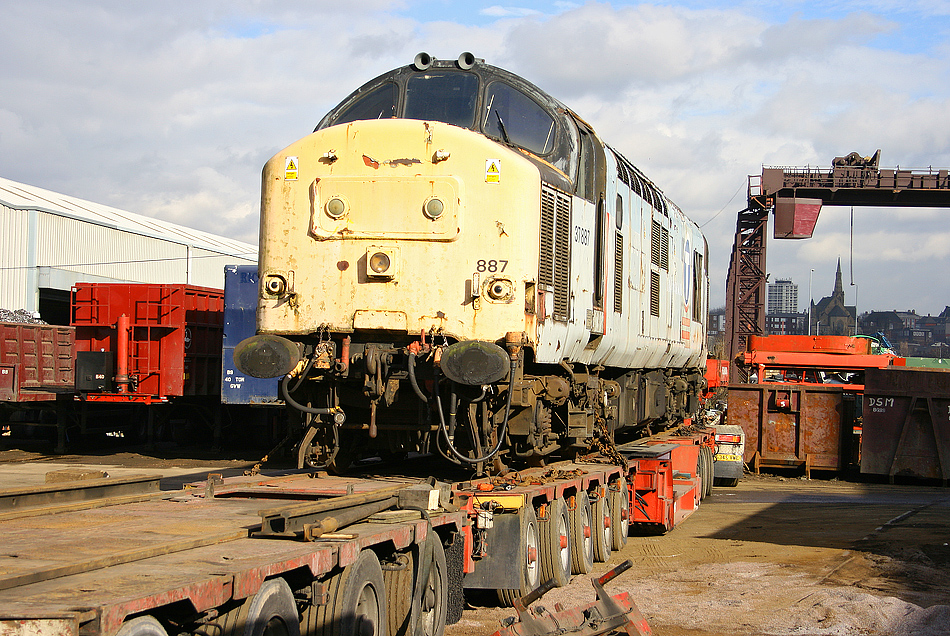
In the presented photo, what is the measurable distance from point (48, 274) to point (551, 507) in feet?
94.1

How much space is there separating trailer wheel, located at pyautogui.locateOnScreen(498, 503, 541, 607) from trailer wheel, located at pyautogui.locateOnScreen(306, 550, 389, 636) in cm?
218

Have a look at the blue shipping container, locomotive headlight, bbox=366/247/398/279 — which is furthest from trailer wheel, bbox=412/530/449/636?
the blue shipping container

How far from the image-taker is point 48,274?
108 ft

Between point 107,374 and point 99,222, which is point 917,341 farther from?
point 107,374

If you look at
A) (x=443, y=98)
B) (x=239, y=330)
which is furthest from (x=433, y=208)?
(x=239, y=330)

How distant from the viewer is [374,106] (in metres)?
9.41

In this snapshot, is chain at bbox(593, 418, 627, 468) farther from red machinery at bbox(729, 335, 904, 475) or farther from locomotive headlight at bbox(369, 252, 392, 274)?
red machinery at bbox(729, 335, 904, 475)

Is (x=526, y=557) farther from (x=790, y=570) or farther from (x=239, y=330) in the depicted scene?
(x=239, y=330)

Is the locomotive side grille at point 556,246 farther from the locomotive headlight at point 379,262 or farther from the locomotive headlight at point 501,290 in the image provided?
the locomotive headlight at point 379,262

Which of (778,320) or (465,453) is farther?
(778,320)

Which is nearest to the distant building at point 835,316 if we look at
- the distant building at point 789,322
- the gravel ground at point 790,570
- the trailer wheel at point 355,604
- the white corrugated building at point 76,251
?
the distant building at point 789,322

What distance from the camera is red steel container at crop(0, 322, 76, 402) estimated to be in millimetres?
20250

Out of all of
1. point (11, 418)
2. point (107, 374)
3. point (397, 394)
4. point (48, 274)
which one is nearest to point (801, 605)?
point (397, 394)

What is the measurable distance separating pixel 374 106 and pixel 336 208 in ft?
5.02
